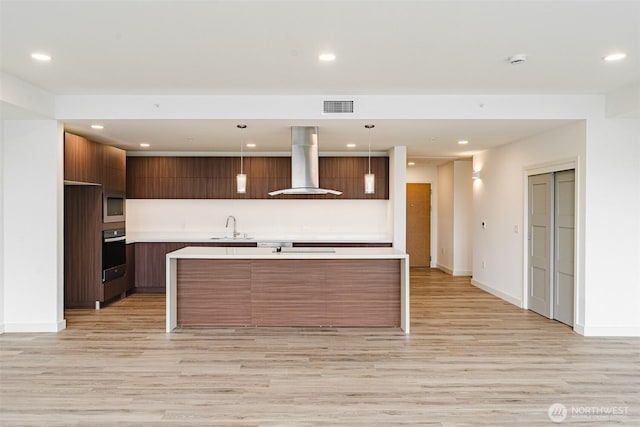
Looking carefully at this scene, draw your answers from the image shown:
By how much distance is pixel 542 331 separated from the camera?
5156 millimetres

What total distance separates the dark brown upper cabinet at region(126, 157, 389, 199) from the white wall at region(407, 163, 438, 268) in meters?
3.15

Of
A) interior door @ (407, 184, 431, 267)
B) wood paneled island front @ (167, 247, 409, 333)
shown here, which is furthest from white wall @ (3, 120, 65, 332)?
interior door @ (407, 184, 431, 267)

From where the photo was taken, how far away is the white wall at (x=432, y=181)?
422 inches

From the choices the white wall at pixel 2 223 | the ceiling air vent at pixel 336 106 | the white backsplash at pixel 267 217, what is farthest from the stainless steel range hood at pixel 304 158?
the white wall at pixel 2 223

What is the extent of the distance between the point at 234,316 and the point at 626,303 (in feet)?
14.5

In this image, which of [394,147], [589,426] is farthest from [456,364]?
[394,147]

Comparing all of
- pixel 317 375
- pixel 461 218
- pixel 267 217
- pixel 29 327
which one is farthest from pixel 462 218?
pixel 29 327

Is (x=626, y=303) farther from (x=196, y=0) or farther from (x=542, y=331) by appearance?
(x=196, y=0)

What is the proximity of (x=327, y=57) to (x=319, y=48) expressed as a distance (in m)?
0.20

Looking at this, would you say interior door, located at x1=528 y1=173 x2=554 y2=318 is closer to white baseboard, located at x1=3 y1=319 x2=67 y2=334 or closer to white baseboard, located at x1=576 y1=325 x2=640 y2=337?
white baseboard, located at x1=576 y1=325 x2=640 y2=337

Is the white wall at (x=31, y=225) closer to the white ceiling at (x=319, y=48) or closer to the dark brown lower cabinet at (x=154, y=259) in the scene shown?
the white ceiling at (x=319, y=48)

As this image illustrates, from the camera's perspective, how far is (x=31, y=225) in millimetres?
5125

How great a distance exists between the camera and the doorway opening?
5.44 meters

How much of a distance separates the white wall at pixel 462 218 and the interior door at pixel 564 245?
12.4 ft
